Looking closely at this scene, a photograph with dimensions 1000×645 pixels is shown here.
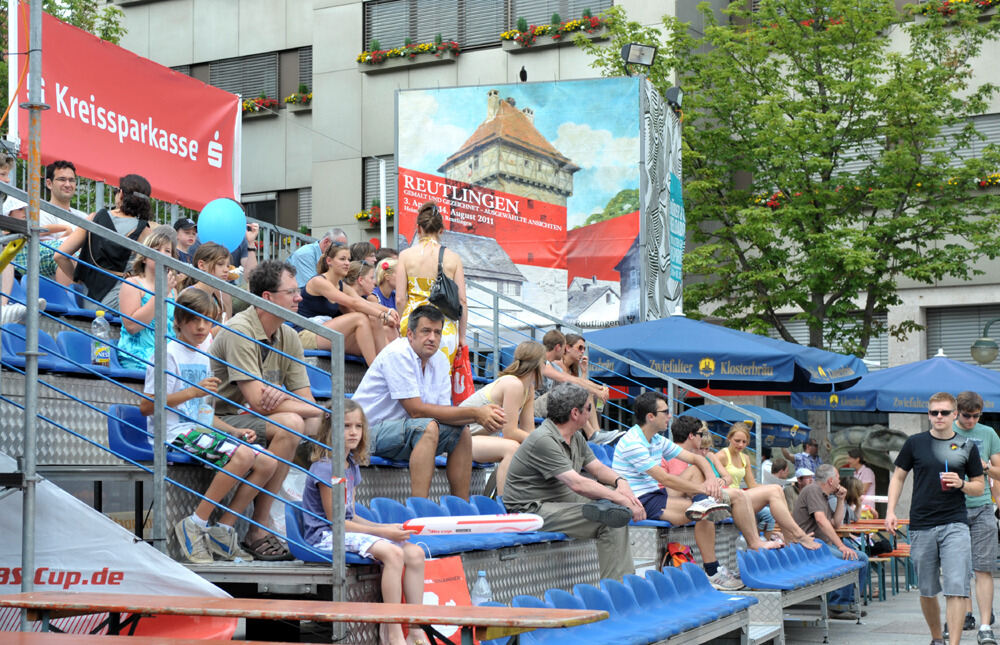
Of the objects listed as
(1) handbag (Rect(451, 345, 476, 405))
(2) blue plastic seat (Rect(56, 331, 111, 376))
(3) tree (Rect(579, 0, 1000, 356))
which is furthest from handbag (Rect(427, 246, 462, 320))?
(3) tree (Rect(579, 0, 1000, 356))

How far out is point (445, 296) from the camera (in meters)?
10.1

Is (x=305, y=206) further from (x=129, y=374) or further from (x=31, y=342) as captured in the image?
(x=31, y=342)

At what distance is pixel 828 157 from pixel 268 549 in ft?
62.5

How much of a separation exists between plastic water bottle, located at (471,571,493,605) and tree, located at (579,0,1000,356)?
1581 cm

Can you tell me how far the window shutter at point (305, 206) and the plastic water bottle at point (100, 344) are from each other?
22492mm

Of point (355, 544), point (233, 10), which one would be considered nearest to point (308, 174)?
point (233, 10)

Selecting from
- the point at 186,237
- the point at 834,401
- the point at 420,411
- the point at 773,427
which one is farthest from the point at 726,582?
the point at 773,427

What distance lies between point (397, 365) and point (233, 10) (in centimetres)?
2639

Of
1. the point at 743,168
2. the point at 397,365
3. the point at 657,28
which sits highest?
the point at 657,28

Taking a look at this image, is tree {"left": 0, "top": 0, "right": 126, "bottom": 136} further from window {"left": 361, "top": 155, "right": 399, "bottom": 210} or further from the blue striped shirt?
the blue striped shirt

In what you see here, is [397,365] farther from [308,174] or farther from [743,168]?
[308,174]

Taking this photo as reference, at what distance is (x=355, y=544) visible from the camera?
6.30 metres

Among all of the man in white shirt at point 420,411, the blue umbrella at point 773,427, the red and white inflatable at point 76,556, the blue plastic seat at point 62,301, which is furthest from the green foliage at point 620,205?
the red and white inflatable at point 76,556

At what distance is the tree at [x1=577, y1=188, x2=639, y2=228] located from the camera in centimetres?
1950
